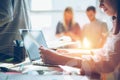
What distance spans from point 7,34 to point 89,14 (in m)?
1.56

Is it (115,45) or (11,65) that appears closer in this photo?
(115,45)

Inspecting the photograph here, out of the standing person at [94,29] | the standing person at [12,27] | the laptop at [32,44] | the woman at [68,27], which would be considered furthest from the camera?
the woman at [68,27]

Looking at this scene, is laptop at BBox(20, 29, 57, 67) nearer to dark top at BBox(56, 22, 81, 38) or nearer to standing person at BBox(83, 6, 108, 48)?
standing person at BBox(83, 6, 108, 48)

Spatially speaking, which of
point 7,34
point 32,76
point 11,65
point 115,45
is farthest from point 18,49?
point 115,45

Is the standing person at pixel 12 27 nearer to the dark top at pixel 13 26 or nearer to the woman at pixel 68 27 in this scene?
the dark top at pixel 13 26

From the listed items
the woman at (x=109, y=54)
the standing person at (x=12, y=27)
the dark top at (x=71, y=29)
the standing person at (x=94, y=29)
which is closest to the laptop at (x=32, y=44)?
the standing person at (x=12, y=27)

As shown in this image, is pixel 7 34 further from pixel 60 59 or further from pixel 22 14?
pixel 60 59

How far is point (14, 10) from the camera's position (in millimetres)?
1851

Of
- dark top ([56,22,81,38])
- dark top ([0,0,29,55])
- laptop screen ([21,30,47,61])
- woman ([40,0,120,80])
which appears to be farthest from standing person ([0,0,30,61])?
dark top ([56,22,81,38])

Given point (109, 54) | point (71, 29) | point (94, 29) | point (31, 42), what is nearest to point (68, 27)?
point (71, 29)

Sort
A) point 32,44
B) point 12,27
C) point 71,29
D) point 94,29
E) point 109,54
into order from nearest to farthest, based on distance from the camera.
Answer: point 109,54, point 32,44, point 12,27, point 94,29, point 71,29

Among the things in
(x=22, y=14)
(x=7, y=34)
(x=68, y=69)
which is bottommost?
(x=68, y=69)

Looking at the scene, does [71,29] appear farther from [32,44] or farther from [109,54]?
[109,54]

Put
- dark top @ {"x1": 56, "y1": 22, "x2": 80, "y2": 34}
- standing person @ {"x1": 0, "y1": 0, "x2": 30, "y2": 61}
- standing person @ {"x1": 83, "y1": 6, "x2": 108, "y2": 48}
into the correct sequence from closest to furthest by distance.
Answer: standing person @ {"x1": 0, "y1": 0, "x2": 30, "y2": 61} → standing person @ {"x1": 83, "y1": 6, "x2": 108, "y2": 48} → dark top @ {"x1": 56, "y1": 22, "x2": 80, "y2": 34}
